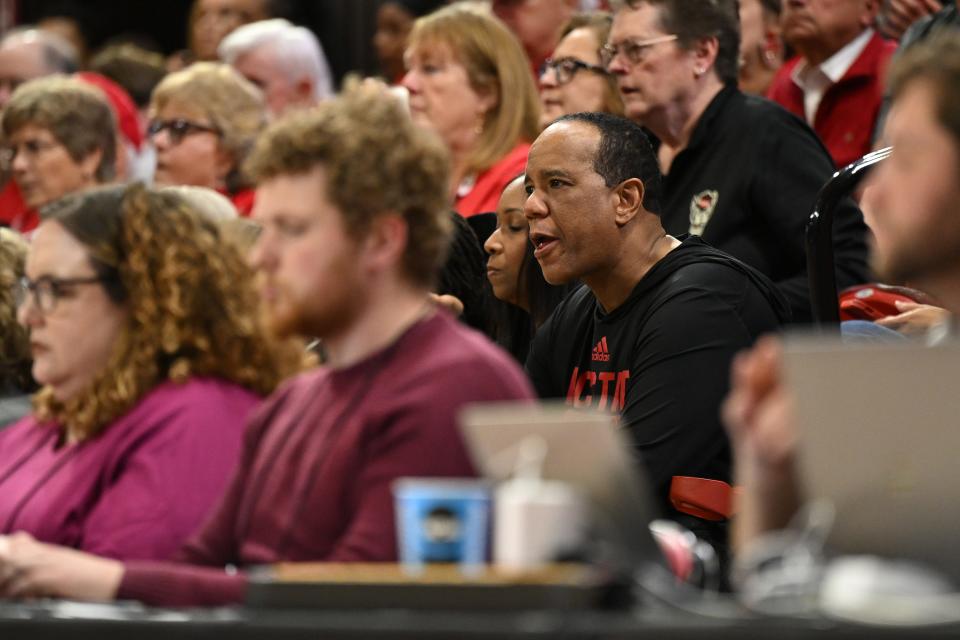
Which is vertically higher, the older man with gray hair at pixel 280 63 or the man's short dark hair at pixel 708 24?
the man's short dark hair at pixel 708 24

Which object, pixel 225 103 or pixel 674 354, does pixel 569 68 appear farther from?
pixel 674 354

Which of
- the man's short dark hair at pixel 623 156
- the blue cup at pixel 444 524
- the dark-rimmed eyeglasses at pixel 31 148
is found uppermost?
the man's short dark hair at pixel 623 156

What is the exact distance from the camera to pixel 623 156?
3.80 m

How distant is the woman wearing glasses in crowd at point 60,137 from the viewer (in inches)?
214

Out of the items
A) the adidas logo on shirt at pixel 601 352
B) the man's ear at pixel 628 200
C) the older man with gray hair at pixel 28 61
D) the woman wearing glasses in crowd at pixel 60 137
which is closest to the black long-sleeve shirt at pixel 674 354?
the adidas logo on shirt at pixel 601 352

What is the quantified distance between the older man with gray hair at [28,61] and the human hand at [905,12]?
3.45m

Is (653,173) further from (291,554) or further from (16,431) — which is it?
(291,554)

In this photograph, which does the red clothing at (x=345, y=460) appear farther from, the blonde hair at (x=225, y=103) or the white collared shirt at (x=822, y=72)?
the blonde hair at (x=225, y=103)

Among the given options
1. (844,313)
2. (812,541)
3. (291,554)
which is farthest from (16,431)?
(844,313)

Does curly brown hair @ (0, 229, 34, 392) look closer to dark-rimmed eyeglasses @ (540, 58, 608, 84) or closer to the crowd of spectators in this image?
the crowd of spectators

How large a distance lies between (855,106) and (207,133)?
6.80ft

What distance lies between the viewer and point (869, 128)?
4.75 metres

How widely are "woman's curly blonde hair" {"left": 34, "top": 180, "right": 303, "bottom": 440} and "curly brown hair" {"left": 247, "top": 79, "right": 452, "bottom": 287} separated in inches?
15.1

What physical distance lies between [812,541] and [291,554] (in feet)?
2.32
